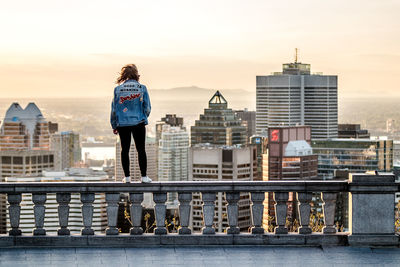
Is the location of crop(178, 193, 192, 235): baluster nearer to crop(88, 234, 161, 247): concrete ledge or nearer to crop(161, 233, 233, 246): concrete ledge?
crop(161, 233, 233, 246): concrete ledge

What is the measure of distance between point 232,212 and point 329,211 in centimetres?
166

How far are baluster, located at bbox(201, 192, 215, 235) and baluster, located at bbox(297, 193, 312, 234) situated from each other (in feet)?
4.71

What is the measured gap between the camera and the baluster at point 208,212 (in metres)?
15.2

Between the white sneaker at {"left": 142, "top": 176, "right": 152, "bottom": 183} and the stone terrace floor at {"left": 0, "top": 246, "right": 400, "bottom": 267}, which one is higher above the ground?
the white sneaker at {"left": 142, "top": 176, "right": 152, "bottom": 183}

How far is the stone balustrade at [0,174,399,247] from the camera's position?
594 inches

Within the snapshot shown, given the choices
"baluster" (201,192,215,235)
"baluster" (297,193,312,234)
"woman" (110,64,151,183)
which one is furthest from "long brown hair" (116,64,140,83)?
"baluster" (297,193,312,234)

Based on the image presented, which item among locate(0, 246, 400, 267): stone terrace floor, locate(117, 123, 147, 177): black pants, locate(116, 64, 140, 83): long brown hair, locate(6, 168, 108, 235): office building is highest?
locate(116, 64, 140, 83): long brown hair

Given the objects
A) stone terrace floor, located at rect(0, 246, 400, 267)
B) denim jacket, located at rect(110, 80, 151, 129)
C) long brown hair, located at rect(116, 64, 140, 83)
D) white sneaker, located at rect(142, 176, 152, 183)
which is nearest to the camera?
stone terrace floor, located at rect(0, 246, 400, 267)

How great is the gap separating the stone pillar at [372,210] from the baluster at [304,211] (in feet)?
2.28

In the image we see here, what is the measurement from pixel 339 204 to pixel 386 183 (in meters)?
105

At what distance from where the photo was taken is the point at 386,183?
15.1 meters

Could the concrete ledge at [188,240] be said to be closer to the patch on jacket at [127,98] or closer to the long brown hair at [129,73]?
the patch on jacket at [127,98]

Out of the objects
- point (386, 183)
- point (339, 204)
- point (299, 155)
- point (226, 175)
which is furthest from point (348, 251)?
point (299, 155)

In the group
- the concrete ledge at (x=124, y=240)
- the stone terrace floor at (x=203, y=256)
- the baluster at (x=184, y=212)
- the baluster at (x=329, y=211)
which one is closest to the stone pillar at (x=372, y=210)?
the stone terrace floor at (x=203, y=256)
